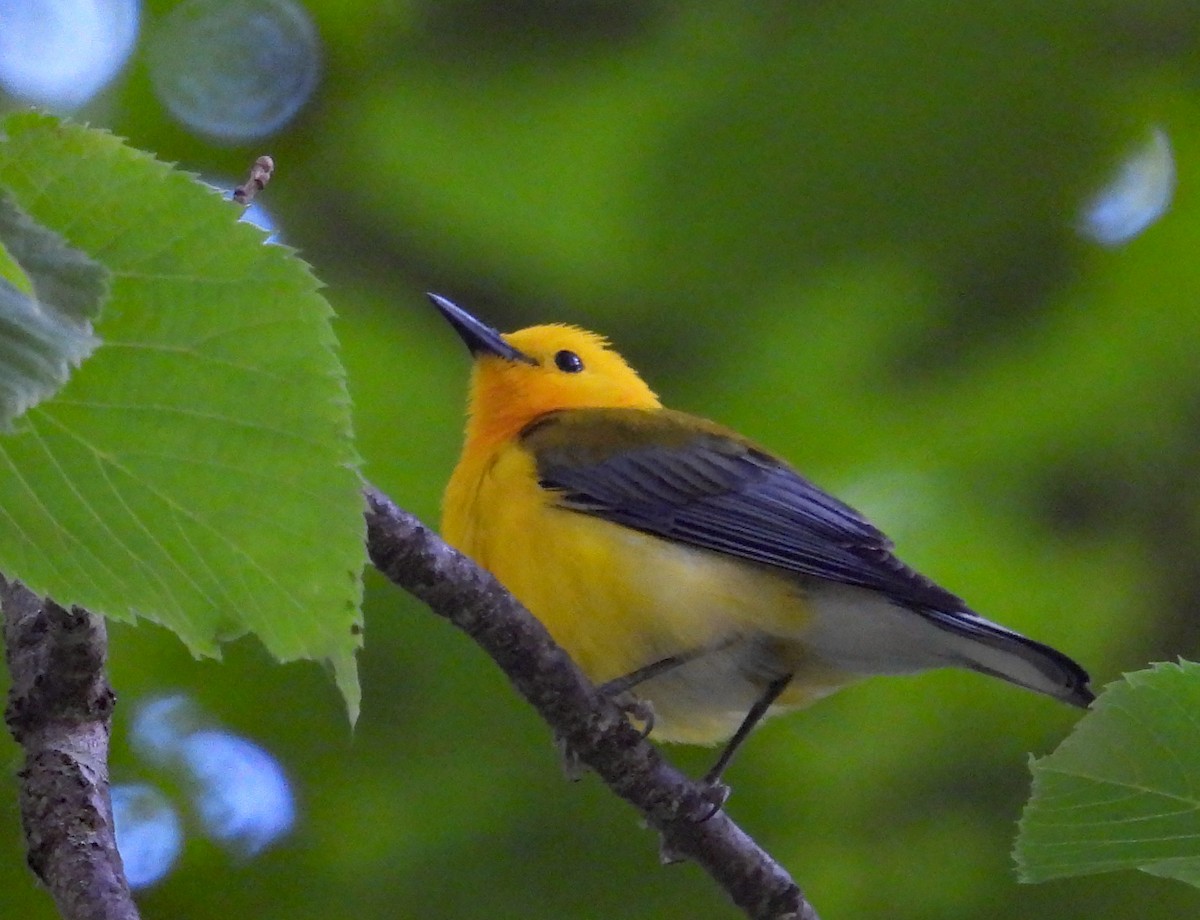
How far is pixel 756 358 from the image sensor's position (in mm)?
5781

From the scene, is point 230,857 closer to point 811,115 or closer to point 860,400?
point 860,400

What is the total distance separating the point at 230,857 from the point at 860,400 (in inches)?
108

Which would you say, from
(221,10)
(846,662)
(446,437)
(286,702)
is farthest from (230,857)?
(221,10)

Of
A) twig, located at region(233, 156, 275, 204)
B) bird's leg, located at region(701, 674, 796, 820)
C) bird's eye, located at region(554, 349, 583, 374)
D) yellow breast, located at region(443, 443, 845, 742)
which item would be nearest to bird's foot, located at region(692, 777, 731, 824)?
bird's leg, located at region(701, 674, 796, 820)

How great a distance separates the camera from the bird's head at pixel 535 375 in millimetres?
5633

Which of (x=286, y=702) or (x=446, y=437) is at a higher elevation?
(x=446, y=437)

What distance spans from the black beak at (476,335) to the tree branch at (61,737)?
2.96 meters

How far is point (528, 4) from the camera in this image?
5680mm

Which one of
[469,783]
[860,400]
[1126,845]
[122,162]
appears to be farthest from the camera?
[860,400]


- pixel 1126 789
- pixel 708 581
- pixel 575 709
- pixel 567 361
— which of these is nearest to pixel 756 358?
pixel 567 361

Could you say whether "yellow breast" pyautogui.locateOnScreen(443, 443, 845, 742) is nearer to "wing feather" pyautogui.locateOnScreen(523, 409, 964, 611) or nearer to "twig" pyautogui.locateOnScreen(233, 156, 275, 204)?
"wing feather" pyautogui.locateOnScreen(523, 409, 964, 611)

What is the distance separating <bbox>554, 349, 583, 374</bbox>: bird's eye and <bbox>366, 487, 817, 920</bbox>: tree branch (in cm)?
264

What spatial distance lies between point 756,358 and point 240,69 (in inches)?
93.2

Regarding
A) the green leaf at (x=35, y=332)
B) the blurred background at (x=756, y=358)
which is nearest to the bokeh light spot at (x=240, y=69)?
the blurred background at (x=756, y=358)
